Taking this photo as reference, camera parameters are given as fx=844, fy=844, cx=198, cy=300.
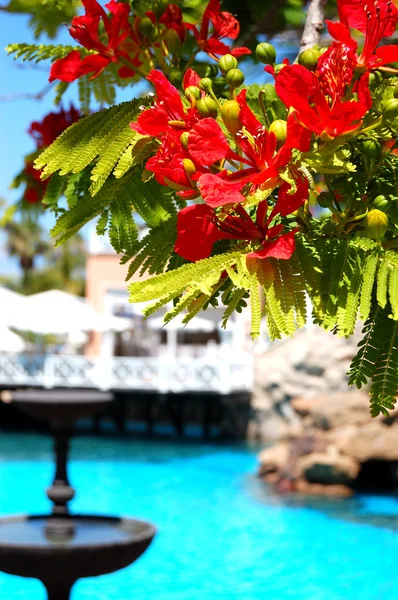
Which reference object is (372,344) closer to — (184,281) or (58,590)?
(184,281)

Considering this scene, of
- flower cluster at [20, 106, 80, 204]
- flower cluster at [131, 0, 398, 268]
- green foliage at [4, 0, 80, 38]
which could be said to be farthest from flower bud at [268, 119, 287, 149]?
green foliage at [4, 0, 80, 38]

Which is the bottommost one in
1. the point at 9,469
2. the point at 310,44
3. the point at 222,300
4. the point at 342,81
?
the point at 9,469

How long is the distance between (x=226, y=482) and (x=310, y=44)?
16.9 meters

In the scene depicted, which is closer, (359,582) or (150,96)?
(150,96)

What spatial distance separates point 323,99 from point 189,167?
198 mm

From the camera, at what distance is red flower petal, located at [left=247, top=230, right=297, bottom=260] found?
1.08 meters

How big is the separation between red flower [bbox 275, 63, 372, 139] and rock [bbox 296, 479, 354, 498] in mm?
15835

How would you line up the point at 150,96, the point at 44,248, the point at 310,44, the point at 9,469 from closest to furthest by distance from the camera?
the point at 150,96, the point at 310,44, the point at 9,469, the point at 44,248

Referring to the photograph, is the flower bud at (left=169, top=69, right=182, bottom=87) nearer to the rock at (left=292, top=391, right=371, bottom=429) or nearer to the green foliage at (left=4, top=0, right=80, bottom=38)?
the green foliage at (left=4, top=0, right=80, bottom=38)

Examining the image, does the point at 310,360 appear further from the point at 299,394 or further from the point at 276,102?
the point at 276,102

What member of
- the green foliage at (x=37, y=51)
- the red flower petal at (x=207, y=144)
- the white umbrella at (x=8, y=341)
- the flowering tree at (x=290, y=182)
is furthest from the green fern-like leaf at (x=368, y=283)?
the white umbrella at (x=8, y=341)

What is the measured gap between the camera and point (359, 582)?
10.7 meters

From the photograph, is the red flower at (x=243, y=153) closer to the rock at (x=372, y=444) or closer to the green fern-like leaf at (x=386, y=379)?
the green fern-like leaf at (x=386, y=379)

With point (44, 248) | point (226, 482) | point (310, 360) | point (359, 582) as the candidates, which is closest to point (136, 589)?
point (359, 582)
